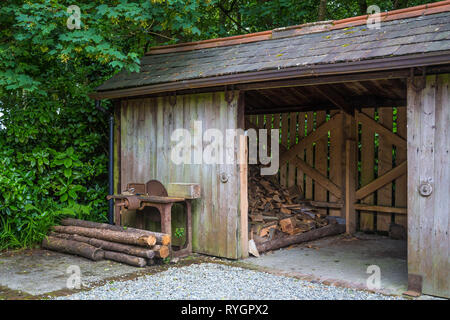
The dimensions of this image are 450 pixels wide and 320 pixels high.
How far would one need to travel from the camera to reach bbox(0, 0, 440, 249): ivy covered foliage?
7.30 m

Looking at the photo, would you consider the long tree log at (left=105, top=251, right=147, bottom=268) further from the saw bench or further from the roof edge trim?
the roof edge trim

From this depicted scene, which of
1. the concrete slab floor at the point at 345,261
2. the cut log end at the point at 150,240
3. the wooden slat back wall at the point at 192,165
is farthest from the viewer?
the wooden slat back wall at the point at 192,165

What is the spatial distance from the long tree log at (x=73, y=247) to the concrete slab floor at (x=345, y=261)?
86.9 inches

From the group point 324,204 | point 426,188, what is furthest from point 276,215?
point 426,188

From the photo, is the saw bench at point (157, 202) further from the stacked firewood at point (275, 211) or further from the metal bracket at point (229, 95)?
the metal bracket at point (229, 95)

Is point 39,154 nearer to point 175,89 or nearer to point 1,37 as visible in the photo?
point 1,37

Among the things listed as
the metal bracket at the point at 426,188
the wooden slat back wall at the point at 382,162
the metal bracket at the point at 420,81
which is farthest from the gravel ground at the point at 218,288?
the wooden slat back wall at the point at 382,162

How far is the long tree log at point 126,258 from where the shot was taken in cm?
639

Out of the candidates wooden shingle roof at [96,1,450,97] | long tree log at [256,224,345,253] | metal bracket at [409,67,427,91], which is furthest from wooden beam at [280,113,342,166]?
metal bracket at [409,67,427,91]

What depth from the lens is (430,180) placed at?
16.6 feet

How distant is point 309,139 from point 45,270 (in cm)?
567

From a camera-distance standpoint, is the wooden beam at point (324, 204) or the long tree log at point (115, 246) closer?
the long tree log at point (115, 246)

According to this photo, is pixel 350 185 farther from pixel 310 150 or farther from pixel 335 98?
pixel 335 98
